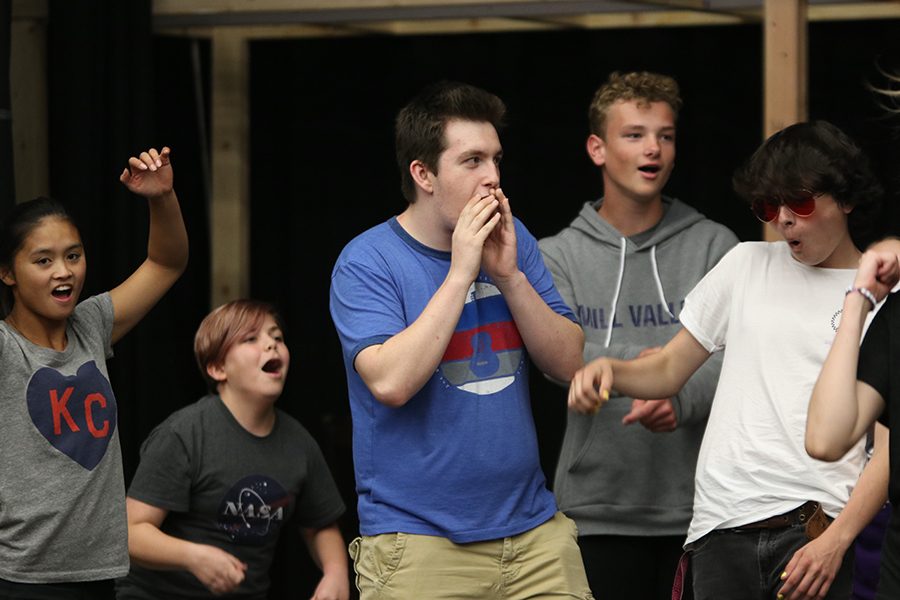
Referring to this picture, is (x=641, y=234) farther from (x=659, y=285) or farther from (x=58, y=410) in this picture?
(x=58, y=410)

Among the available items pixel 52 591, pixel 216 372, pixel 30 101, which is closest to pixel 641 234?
pixel 216 372

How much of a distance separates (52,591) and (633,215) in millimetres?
1744

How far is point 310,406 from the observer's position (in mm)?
5484

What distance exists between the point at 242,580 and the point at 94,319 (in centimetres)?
82

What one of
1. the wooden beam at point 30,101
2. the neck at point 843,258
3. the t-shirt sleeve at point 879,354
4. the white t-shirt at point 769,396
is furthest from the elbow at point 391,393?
the wooden beam at point 30,101

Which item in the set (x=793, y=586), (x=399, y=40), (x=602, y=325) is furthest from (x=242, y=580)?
(x=399, y=40)

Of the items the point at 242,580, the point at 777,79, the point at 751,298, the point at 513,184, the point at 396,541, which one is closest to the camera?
Answer: the point at 396,541

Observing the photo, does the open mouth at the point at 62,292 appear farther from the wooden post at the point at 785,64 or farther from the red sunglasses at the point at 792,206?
the wooden post at the point at 785,64

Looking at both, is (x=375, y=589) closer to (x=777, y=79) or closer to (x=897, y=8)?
(x=777, y=79)

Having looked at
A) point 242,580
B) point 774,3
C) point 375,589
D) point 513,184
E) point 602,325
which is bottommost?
point 242,580

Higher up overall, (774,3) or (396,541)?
(774,3)

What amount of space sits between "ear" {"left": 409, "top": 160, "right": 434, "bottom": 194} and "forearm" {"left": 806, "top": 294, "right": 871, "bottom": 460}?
0.92 meters

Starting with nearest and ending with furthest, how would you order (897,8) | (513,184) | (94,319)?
(94,319)
(897,8)
(513,184)

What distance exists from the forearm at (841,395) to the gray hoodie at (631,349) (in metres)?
1.05
